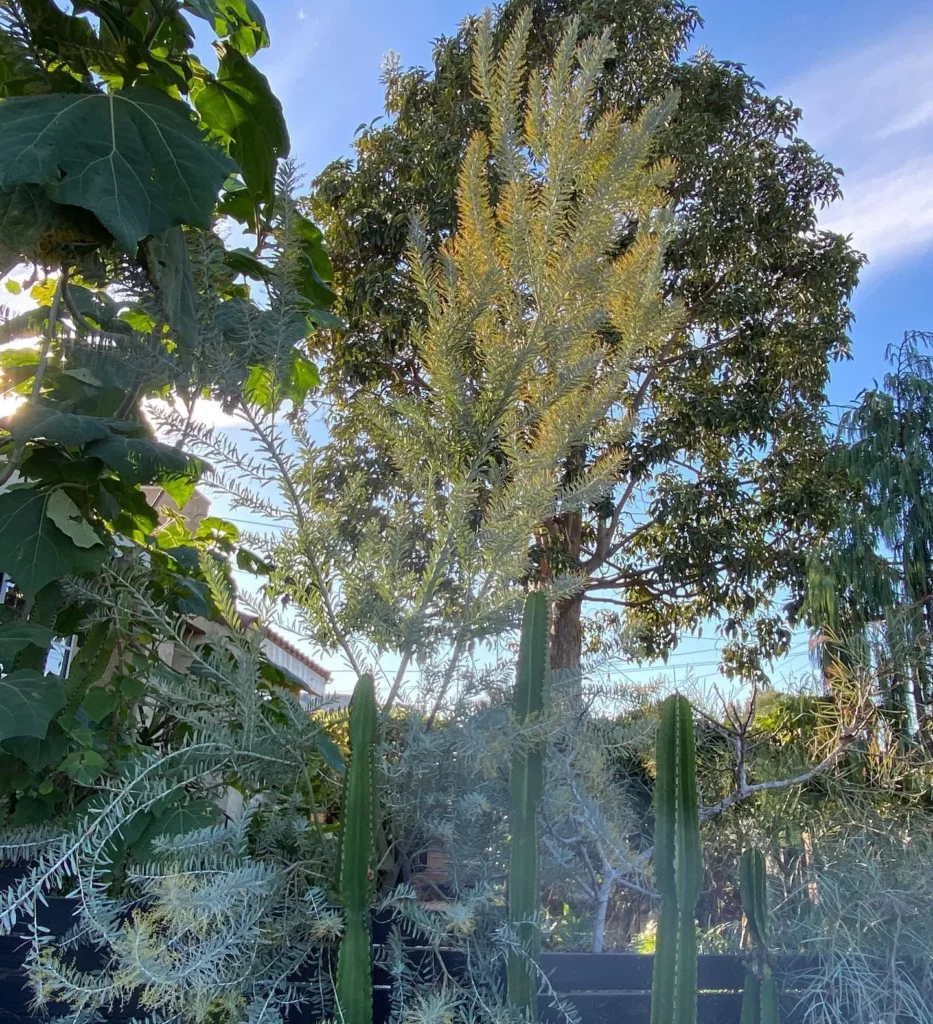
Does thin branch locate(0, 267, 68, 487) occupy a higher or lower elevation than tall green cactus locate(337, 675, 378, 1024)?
higher

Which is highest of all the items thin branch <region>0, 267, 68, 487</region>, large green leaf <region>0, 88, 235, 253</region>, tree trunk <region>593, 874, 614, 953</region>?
large green leaf <region>0, 88, 235, 253</region>

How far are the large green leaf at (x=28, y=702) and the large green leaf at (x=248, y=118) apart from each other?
862 mm

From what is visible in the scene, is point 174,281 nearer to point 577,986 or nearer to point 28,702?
point 28,702

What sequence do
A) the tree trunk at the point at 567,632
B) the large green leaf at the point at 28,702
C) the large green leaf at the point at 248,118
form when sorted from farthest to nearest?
the tree trunk at the point at 567,632
the large green leaf at the point at 248,118
the large green leaf at the point at 28,702

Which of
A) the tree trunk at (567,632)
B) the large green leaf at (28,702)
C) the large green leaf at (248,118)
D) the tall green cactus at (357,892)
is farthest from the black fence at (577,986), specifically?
the tree trunk at (567,632)

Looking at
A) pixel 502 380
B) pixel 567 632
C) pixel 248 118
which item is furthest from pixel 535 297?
pixel 567 632

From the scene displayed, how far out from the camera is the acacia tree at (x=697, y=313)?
21.6ft

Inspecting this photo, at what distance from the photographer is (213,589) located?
1.06 metres

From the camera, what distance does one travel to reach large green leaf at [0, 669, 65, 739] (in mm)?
1005

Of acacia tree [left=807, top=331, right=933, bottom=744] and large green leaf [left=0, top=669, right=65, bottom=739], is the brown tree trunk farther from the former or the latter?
large green leaf [left=0, top=669, right=65, bottom=739]

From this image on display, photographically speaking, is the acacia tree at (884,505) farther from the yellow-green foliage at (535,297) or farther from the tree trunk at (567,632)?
the yellow-green foliage at (535,297)

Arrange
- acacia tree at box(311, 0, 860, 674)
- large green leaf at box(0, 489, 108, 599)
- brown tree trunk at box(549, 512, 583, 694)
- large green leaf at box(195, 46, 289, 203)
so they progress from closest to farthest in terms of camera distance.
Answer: large green leaf at box(0, 489, 108, 599), large green leaf at box(195, 46, 289, 203), brown tree trunk at box(549, 512, 583, 694), acacia tree at box(311, 0, 860, 674)

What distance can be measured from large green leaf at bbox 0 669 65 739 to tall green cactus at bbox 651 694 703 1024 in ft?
2.51

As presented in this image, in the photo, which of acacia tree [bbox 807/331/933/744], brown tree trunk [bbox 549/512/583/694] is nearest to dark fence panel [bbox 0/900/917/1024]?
acacia tree [bbox 807/331/933/744]
